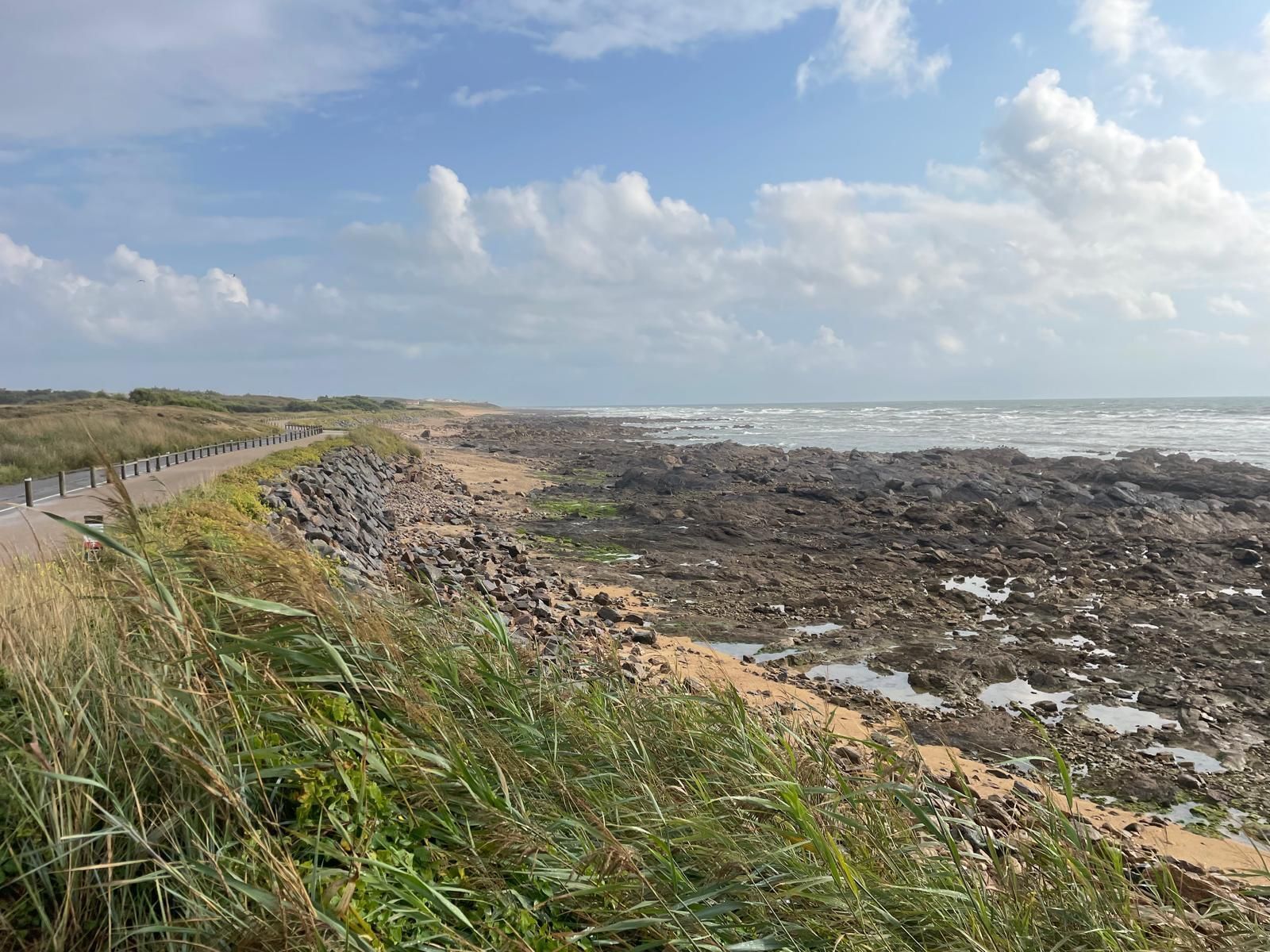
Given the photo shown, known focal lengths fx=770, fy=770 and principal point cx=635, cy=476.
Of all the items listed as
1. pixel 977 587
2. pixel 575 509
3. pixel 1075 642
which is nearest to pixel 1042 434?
pixel 575 509

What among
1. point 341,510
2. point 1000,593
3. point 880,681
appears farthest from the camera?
point 341,510

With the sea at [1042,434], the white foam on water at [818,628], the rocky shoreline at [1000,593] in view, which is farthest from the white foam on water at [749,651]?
the sea at [1042,434]

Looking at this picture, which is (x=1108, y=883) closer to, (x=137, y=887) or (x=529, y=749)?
(x=529, y=749)

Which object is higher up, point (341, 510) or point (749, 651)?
point (341, 510)

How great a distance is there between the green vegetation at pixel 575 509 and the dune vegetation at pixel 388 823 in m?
21.2

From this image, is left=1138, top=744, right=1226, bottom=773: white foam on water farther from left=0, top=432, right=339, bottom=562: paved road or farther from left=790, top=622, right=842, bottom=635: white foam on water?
left=0, top=432, right=339, bottom=562: paved road

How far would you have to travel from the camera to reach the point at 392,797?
3254 mm

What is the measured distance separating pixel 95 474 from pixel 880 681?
74.0ft

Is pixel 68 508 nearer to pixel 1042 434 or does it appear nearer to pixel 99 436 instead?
pixel 99 436

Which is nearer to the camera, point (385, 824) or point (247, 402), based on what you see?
point (385, 824)

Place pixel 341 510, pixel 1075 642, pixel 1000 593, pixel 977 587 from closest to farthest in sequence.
→ pixel 1075 642
pixel 1000 593
pixel 977 587
pixel 341 510

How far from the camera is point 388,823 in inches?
123

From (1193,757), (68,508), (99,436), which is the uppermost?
(99,436)

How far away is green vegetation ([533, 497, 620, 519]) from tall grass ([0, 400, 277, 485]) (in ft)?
41.8
